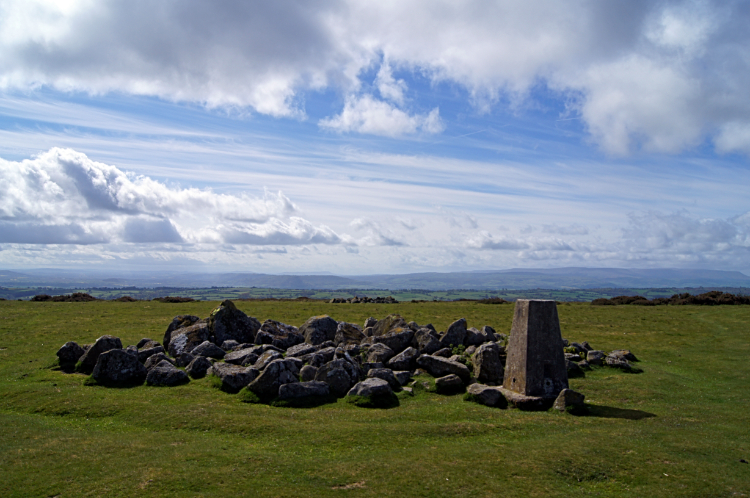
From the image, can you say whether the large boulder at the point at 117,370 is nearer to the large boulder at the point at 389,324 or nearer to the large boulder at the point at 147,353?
the large boulder at the point at 147,353

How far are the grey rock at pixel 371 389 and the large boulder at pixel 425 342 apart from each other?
6284mm

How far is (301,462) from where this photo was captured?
11.7 metres

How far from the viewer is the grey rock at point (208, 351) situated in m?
23.9

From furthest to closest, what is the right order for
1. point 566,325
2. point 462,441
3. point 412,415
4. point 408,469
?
point 566,325, point 412,415, point 462,441, point 408,469

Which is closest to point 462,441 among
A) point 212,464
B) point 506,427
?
point 506,427

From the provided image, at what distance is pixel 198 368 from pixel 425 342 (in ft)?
36.5

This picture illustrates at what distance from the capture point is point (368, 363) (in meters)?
21.3

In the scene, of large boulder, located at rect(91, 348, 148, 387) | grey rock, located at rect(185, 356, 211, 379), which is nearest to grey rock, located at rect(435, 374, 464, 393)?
grey rock, located at rect(185, 356, 211, 379)

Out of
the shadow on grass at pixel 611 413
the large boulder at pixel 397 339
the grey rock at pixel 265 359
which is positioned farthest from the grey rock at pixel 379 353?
the shadow on grass at pixel 611 413

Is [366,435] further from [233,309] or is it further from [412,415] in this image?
[233,309]

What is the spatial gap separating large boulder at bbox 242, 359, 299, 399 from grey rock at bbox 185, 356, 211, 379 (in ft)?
12.6

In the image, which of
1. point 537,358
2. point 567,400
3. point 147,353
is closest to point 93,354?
point 147,353

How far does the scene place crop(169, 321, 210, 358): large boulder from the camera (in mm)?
25234

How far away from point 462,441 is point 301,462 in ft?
15.8
